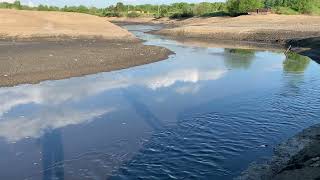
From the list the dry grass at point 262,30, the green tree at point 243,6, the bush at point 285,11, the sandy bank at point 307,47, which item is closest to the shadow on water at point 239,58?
the sandy bank at point 307,47

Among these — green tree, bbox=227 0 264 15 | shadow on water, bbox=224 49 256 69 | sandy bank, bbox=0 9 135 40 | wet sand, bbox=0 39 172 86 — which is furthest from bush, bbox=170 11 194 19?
wet sand, bbox=0 39 172 86

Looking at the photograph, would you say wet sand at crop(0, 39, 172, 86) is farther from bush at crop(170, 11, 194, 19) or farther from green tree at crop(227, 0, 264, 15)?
bush at crop(170, 11, 194, 19)

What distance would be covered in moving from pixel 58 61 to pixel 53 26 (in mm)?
22996

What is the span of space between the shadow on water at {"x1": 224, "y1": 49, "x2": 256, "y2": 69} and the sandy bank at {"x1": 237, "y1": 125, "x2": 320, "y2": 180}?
59.8 ft

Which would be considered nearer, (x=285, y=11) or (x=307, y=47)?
(x=307, y=47)

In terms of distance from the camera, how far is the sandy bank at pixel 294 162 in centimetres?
879

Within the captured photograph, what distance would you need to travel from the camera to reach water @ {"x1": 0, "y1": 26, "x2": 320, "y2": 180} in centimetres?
1155

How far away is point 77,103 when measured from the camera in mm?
18562

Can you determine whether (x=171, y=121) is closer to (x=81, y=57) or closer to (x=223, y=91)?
(x=223, y=91)

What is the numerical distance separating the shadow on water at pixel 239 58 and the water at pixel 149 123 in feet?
16.6

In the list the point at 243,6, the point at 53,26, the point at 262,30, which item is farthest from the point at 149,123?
the point at 243,6

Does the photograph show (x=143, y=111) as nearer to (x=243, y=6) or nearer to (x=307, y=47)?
(x=307, y=47)

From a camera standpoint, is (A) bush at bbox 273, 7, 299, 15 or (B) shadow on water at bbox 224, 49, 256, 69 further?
(A) bush at bbox 273, 7, 299, 15

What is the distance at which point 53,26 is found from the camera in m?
50.1
